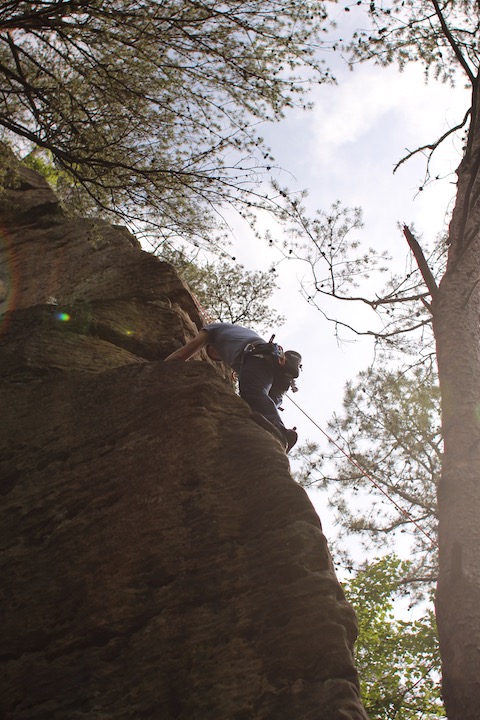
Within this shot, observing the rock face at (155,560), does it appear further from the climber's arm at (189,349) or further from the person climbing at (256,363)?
the climber's arm at (189,349)

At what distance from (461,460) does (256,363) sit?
5.52 feet

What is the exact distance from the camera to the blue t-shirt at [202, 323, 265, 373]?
4.79 meters

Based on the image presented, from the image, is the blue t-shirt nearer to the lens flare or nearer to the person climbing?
the person climbing

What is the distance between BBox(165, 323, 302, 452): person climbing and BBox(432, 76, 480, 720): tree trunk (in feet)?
3.88

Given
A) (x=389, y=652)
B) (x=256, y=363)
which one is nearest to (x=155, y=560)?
(x=256, y=363)

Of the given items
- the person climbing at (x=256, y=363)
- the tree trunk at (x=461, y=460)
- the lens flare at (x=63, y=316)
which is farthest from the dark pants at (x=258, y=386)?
the lens flare at (x=63, y=316)

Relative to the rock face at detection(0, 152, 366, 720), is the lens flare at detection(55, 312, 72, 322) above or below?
above

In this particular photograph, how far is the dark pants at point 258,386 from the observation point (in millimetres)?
4438

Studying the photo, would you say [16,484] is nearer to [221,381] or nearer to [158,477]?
[158,477]

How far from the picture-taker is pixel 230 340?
16.1 ft

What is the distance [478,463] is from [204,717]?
2393 mm

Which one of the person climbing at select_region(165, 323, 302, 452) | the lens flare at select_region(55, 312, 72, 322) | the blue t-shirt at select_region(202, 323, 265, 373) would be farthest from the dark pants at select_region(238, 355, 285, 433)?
the lens flare at select_region(55, 312, 72, 322)

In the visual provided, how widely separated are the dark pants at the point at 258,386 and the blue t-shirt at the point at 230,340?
0.12 meters

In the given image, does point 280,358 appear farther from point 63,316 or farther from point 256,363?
point 63,316
